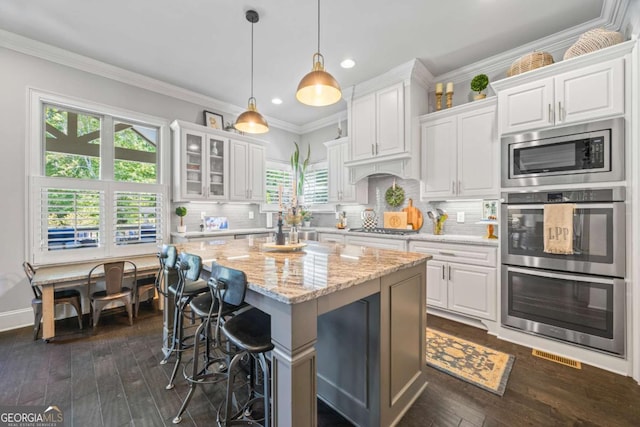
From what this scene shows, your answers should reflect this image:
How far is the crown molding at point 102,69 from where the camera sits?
116 inches

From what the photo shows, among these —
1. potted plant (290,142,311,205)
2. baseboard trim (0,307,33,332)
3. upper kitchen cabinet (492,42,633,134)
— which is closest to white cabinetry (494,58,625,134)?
upper kitchen cabinet (492,42,633,134)

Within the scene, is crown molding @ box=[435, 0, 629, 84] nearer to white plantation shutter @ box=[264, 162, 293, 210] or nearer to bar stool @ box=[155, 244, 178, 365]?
white plantation shutter @ box=[264, 162, 293, 210]

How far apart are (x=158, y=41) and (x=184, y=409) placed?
3613 mm

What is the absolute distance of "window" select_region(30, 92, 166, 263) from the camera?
3.15m

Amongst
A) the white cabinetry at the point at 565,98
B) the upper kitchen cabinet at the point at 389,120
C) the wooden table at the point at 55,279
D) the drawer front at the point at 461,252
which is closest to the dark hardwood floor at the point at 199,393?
the wooden table at the point at 55,279

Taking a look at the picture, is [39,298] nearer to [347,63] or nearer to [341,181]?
[341,181]

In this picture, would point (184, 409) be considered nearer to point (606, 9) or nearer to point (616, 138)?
point (616, 138)

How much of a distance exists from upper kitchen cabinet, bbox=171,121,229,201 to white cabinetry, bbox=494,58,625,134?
4002 millimetres

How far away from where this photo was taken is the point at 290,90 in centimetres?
422

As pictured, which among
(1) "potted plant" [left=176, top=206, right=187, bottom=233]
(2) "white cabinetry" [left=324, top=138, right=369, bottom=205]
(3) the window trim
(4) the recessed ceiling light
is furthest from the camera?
(2) "white cabinetry" [left=324, top=138, right=369, bottom=205]

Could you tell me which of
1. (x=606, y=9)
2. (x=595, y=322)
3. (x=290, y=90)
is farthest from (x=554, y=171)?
(x=290, y=90)

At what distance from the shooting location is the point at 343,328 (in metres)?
1.69

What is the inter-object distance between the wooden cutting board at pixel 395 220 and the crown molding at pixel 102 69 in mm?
3332

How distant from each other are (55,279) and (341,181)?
3992mm
